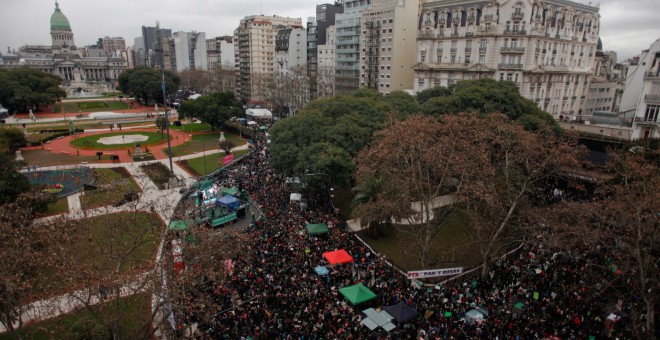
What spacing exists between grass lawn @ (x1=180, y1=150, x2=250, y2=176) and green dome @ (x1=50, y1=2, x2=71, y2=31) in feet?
602

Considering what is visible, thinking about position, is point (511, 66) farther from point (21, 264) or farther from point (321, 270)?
point (21, 264)

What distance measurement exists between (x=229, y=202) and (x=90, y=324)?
17.3m

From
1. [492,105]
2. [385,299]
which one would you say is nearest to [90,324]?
[385,299]

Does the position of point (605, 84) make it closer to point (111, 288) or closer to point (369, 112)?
point (369, 112)

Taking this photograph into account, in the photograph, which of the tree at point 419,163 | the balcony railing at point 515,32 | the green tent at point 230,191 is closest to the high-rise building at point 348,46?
the balcony railing at point 515,32

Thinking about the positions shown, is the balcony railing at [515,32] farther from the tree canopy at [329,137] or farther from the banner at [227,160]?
the banner at [227,160]

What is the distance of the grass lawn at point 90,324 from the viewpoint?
55.8ft

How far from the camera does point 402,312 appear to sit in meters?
19.5

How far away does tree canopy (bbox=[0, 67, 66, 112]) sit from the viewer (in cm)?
8306

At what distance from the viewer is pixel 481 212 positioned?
101ft

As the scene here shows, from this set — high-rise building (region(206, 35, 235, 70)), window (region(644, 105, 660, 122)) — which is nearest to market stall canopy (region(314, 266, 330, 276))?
window (region(644, 105, 660, 122))

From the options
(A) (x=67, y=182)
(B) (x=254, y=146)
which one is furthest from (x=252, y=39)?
(A) (x=67, y=182)

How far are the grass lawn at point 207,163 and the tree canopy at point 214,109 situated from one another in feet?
43.1

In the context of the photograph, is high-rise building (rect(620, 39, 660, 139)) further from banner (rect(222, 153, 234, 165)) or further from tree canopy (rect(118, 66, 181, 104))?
tree canopy (rect(118, 66, 181, 104))
